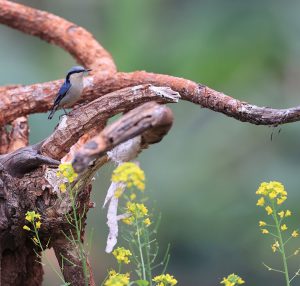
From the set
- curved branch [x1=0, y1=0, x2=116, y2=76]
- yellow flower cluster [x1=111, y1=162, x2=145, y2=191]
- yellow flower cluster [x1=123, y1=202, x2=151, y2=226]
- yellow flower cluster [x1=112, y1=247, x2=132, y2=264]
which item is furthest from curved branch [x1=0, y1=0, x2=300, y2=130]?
yellow flower cluster [x1=111, y1=162, x2=145, y2=191]

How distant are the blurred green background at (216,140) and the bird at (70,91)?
2.96 metres

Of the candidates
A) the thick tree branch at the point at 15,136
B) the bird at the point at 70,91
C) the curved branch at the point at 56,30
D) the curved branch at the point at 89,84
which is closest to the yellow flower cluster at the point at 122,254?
the curved branch at the point at 89,84

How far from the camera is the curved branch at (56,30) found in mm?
5324

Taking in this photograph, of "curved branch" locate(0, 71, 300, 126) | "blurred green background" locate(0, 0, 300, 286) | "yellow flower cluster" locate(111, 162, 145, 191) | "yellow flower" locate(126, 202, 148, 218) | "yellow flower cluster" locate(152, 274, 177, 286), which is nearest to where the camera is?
"yellow flower cluster" locate(111, 162, 145, 191)

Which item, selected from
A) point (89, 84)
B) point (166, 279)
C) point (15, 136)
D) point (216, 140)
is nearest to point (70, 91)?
point (89, 84)

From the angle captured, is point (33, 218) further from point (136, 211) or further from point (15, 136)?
point (15, 136)

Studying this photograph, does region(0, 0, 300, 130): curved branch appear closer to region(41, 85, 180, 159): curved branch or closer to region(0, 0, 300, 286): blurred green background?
region(41, 85, 180, 159): curved branch

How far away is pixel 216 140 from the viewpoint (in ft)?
26.2

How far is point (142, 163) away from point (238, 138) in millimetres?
1006

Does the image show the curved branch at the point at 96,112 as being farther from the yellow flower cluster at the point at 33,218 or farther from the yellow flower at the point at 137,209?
the yellow flower at the point at 137,209

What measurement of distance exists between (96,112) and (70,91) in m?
0.67

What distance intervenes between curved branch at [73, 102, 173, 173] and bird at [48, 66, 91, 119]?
1.46 metres

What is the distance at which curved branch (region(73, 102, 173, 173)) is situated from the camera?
2.93 metres

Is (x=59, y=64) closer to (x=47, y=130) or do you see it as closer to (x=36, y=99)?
(x=47, y=130)
